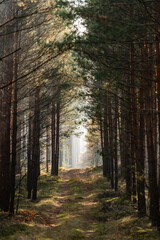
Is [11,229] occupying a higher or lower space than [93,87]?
lower

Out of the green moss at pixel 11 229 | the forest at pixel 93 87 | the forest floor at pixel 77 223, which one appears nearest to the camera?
the forest at pixel 93 87

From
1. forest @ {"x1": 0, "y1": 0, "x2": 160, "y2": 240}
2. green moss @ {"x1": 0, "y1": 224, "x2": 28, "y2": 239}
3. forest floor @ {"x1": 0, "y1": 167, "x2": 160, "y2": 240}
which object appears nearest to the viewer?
forest @ {"x1": 0, "y1": 0, "x2": 160, "y2": 240}

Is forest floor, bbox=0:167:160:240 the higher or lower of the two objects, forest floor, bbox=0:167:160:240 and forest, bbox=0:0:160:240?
the lower

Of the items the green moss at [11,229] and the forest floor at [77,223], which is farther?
the forest floor at [77,223]

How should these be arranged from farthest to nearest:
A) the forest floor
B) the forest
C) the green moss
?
the forest floor
the green moss
the forest

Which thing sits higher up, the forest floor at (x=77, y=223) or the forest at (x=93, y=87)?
the forest at (x=93, y=87)

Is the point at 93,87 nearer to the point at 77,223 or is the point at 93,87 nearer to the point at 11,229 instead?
the point at 77,223

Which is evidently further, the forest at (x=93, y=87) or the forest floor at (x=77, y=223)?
the forest floor at (x=77, y=223)

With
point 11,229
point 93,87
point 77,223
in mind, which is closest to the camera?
point 11,229

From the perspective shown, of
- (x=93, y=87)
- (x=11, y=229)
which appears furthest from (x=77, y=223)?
(x=93, y=87)

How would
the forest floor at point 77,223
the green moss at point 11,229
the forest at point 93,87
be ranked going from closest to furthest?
the forest at point 93,87, the green moss at point 11,229, the forest floor at point 77,223

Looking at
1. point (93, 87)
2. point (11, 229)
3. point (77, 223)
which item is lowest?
point (77, 223)

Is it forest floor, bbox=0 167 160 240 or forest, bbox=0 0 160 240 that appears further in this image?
forest floor, bbox=0 167 160 240

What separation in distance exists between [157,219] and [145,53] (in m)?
5.08
